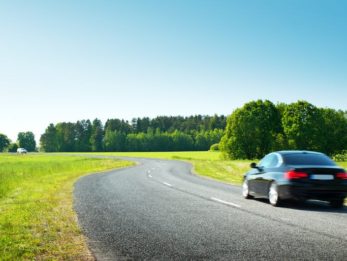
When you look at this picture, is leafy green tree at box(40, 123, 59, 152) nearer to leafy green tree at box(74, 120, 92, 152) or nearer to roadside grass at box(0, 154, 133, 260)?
leafy green tree at box(74, 120, 92, 152)

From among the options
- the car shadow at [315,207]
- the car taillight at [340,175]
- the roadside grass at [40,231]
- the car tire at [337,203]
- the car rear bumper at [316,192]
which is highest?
the car taillight at [340,175]

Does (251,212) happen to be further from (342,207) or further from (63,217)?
(63,217)

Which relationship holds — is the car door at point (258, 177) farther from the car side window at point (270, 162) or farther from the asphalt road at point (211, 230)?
the asphalt road at point (211, 230)

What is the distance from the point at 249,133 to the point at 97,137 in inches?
3871

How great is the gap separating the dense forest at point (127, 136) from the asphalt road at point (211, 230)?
13046 centimetres

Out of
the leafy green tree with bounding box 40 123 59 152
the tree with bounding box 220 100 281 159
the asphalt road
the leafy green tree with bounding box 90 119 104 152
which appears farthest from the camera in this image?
the leafy green tree with bounding box 40 123 59 152

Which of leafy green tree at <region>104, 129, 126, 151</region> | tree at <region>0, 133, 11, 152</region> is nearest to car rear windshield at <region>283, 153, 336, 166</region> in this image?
leafy green tree at <region>104, 129, 126, 151</region>

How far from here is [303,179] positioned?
11266 millimetres

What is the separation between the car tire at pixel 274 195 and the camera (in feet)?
38.7

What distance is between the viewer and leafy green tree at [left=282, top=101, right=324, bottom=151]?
64.1 m

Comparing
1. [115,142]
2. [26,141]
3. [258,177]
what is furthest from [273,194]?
[26,141]

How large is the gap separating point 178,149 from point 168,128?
37466 millimetres

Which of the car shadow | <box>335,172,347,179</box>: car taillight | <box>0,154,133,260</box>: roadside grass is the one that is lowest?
the car shadow

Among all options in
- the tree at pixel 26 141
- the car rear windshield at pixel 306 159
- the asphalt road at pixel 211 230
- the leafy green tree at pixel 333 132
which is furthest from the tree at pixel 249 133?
the tree at pixel 26 141
